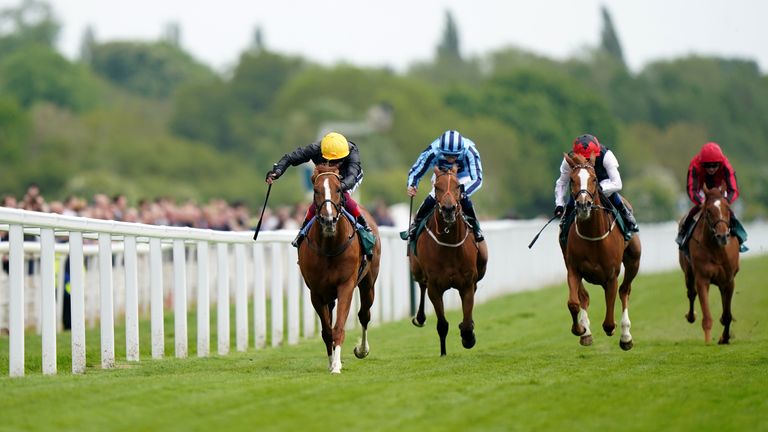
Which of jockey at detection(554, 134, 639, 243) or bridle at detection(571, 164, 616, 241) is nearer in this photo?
bridle at detection(571, 164, 616, 241)

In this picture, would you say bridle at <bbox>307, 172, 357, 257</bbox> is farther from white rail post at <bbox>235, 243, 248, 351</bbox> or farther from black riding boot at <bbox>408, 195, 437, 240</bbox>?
white rail post at <bbox>235, 243, 248, 351</bbox>

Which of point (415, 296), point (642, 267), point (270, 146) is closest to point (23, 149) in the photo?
point (270, 146)

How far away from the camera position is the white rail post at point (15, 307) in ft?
36.9

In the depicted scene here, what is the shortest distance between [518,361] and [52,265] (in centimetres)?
410

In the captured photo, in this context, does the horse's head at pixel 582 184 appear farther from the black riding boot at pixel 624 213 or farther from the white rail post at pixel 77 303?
the white rail post at pixel 77 303

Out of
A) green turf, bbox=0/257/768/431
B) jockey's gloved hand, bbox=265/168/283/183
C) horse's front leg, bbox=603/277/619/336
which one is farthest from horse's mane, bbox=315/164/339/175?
horse's front leg, bbox=603/277/619/336

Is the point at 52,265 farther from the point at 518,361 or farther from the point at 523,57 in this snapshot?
the point at 523,57

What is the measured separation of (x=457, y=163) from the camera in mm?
14195

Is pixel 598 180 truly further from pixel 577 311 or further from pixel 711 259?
pixel 711 259

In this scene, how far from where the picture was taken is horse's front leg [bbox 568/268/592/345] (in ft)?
46.4

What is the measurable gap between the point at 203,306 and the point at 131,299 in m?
1.64

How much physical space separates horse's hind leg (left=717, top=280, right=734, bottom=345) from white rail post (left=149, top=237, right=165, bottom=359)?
18.7ft

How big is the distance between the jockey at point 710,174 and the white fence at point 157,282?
14.9 ft

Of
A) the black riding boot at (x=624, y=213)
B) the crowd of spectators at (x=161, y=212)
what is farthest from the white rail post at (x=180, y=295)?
the black riding boot at (x=624, y=213)
